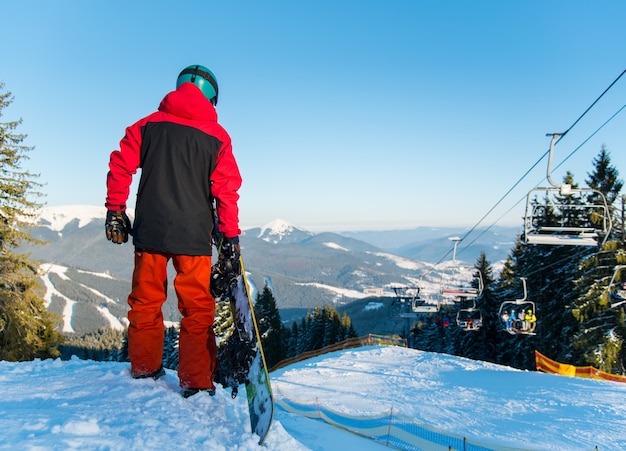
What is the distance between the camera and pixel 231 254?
139 inches

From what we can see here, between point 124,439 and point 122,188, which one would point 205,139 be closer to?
point 122,188

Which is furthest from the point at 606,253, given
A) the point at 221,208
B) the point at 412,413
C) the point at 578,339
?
the point at 221,208

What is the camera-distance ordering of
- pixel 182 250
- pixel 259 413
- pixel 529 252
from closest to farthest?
pixel 259 413 → pixel 182 250 → pixel 529 252

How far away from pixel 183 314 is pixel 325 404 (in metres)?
7.71

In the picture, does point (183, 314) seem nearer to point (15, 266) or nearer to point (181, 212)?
point (181, 212)

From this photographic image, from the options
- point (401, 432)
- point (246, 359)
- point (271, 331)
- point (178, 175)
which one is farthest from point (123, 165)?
point (271, 331)

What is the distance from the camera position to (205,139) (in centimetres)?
352

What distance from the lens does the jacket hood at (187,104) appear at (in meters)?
3.54

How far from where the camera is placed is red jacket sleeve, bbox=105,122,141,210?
352 centimetres

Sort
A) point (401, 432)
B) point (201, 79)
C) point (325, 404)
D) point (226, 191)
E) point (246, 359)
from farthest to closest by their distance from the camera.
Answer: point (325, 404) → point (401, 432) → point (201, 79) → point (226, 191) → point (246, 359)

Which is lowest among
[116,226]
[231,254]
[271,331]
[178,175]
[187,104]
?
[271,331]

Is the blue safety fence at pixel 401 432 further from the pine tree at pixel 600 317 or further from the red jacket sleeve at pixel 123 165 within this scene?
the pine tree at pixel 600 317

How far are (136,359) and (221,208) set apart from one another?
1546mm

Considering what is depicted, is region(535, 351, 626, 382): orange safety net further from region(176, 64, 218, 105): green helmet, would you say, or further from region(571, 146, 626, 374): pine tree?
region(176, 64, 218, 105): green helmet
